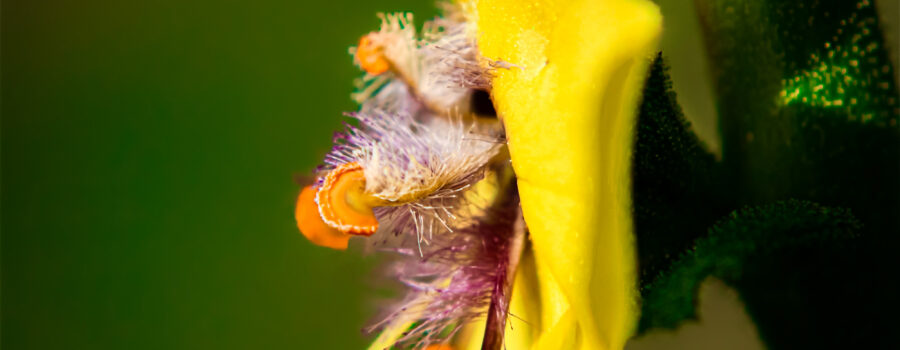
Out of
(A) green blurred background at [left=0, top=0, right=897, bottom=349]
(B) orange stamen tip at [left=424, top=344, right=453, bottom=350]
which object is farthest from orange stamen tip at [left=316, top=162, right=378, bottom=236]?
(A) green blurred background at [left=0, top=0, right=897, bottom=349]

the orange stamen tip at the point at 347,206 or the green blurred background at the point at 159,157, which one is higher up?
the orange stamen tip at the point at 347,206

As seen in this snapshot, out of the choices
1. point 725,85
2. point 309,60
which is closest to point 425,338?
point 725,85

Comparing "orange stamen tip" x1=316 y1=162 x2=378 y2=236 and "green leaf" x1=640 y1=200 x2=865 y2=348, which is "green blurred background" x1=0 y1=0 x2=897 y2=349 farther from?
"green leaf" x1=640 y1=200 x2=865 y2=348

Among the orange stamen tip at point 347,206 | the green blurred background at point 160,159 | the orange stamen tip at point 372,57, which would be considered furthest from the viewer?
the green blurred background at point 160,159

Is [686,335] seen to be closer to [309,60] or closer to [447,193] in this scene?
[447,193]

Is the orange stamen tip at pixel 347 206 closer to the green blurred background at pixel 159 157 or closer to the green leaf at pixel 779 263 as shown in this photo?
the green leaf at pixel 779 263

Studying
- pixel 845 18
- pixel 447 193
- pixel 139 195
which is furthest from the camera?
pixel 139 195

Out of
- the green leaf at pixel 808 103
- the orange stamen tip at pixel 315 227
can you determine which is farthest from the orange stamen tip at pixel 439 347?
the green leaf at pixel 808 103
